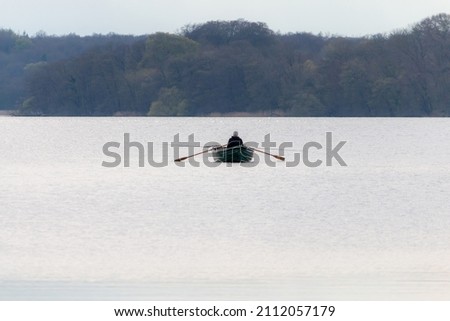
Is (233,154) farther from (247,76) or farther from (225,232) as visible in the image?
(247,76)

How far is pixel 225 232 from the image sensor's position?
2761cm

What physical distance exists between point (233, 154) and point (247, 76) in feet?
287

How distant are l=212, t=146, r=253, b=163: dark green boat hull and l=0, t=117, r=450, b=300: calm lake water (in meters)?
0.48

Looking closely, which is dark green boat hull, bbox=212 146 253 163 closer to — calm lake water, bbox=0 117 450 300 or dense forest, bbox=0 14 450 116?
calm lake water, bbox=0 117 450 300

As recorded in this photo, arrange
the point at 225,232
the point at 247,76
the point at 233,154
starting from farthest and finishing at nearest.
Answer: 1. the point at 247,76
2. the point at 233,154
3. the point at 225,232

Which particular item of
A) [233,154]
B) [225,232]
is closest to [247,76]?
[233,154]

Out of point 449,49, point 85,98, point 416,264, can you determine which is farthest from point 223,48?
point 416,264

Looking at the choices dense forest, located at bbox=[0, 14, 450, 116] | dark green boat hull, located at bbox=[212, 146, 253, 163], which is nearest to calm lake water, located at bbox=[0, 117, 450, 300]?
dark green boat hull, located at bbox=[212, 146, 253, 163]

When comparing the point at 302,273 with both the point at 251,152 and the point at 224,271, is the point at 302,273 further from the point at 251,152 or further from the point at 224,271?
the point at 251,152

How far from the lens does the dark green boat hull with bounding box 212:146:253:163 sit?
4509cm

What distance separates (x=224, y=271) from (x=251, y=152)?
24.3 m

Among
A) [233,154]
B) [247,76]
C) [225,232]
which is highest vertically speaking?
[247,76]

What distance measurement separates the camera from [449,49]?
120 m

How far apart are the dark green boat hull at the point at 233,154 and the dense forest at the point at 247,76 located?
7226 cm
